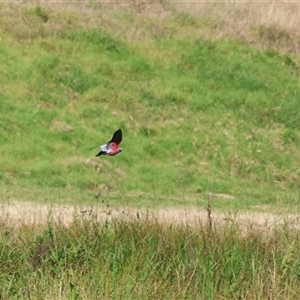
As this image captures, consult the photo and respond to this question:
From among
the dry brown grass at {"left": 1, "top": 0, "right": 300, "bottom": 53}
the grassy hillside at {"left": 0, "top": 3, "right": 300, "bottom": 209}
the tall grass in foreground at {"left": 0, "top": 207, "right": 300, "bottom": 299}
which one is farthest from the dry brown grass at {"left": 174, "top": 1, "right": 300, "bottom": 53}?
the tall grass in foreground at {"left": 0, "top": 207, "right": 300, "bottom": 299}

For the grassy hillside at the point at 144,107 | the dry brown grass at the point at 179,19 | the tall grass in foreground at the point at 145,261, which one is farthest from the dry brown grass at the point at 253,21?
the tall grass in foreground at the point at 145,261

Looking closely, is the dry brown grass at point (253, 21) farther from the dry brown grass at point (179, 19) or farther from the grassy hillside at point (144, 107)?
the grassy hillside at point (144, 107)

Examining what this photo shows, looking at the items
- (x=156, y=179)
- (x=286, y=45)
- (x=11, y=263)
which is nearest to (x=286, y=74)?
(x=286, y=45)

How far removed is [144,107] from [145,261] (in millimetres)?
10592

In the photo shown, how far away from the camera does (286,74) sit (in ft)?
64.2

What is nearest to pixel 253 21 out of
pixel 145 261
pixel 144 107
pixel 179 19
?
pixel 179 19

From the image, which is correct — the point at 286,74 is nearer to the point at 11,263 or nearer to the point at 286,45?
the point at 286,45

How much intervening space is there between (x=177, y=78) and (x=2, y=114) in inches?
189

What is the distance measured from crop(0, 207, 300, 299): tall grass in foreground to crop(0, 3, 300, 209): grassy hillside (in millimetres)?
4374

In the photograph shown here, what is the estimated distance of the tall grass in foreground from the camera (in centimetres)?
626

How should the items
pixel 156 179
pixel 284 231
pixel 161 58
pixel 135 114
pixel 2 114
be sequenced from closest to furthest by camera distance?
pixel 284 231
pixel 156 179
pixel 2 114
pixel 135 114
pixel 161 58

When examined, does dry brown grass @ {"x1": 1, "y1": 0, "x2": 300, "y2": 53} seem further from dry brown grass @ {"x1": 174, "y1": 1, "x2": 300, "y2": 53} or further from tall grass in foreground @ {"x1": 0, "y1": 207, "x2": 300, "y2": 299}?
tall grass in foreground @ {"x1": 0, "y1": 207, "x2": 300, "y2": 299}

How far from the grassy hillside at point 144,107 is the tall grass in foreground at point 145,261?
4374mm

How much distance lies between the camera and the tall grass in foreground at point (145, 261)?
20.5ft
